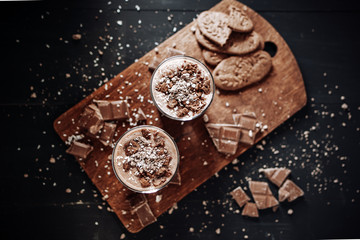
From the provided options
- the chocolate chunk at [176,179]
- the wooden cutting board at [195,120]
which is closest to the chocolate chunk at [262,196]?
the wooden cutting board at [195,120]

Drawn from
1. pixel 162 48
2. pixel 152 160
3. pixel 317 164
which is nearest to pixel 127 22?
pixel 162 48

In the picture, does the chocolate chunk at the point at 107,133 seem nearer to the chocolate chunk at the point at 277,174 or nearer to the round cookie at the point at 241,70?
the round cookie at the point at 241,70

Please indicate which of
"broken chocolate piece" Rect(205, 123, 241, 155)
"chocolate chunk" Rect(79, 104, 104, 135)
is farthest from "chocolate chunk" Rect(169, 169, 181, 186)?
"chocolate chunk" Rect(79, 104, 104, 135)

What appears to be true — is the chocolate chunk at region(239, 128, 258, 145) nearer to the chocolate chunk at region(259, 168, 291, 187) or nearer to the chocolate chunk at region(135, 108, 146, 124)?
the chocolate chunk at region(259, 168, 291, 187)

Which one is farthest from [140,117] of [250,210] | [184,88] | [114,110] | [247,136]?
[250,210]

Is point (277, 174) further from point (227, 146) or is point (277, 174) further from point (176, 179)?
point (176, 179)

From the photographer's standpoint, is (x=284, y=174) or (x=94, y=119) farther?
(x=284, y=174)

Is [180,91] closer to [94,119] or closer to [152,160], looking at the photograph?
[152,160]
